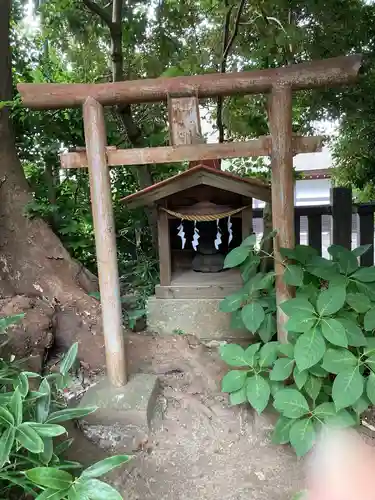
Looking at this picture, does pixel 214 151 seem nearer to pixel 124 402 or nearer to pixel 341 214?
pixel 124 402

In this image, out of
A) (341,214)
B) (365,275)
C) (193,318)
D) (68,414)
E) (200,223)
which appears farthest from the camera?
(341,214)

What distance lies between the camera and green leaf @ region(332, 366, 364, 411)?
202cm

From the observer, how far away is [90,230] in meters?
4.33

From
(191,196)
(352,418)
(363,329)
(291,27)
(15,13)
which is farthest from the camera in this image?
(15,13)

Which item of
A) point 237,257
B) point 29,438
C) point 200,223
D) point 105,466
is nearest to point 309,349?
point 237,257

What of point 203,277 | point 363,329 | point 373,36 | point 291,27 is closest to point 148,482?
point 363,329

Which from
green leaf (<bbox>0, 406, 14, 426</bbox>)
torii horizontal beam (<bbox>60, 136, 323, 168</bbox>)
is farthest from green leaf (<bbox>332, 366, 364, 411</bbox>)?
green leaf (<bbox>0, 406, 14, 426</bbox>)

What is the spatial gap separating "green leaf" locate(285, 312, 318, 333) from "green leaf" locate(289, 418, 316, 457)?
0.50 meters

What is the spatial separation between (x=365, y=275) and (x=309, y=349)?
62 centimetres

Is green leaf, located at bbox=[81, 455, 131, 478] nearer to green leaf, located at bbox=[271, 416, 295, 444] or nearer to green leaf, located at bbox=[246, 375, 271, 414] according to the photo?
green leaf, located at bbox=[246, 375, 271, 414]

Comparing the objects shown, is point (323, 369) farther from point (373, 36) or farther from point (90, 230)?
point (373, 36)

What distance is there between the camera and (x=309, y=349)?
2.10m

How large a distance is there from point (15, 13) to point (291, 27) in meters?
2.92

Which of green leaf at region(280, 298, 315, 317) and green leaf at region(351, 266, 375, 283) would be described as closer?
green leaf at region(280, 298, 315, 317)
